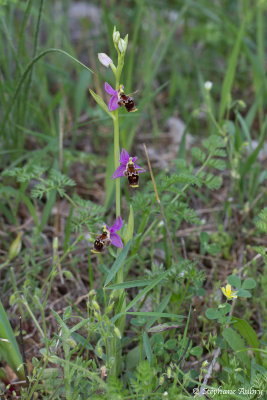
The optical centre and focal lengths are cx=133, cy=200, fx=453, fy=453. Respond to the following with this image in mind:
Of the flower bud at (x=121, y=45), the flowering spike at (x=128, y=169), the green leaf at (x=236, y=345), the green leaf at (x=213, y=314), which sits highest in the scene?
the flower bud at (x=121, y=45)

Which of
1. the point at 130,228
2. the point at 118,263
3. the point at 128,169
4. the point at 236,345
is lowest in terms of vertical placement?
the point at 236,345

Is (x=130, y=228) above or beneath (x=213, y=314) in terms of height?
above

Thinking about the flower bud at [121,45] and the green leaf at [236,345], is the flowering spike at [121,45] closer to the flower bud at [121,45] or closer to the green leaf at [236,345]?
the flower bud at [121,45]

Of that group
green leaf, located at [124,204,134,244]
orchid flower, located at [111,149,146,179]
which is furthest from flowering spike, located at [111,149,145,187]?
green leaf, located at [124,204,134,244]

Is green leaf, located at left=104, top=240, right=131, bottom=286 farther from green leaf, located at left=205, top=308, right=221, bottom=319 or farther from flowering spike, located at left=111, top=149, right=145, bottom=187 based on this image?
green leaf, located at left=205, top=308, right=221, bottom=319

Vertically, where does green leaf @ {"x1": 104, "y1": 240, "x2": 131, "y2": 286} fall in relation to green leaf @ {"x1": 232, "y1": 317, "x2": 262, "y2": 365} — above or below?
above

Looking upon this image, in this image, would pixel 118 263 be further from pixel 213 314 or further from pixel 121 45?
pixel 121 45

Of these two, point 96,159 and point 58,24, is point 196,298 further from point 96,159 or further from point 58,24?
point 58,24

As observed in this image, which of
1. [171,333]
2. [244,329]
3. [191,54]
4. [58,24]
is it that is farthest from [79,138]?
[244,329]

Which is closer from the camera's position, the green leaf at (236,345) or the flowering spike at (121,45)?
the flowering spike at (121,45)

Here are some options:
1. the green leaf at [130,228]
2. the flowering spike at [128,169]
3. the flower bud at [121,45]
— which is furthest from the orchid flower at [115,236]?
the flower bud at [121,45]

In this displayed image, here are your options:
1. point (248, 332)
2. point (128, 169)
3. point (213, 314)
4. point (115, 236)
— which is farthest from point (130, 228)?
point (248, 332)
